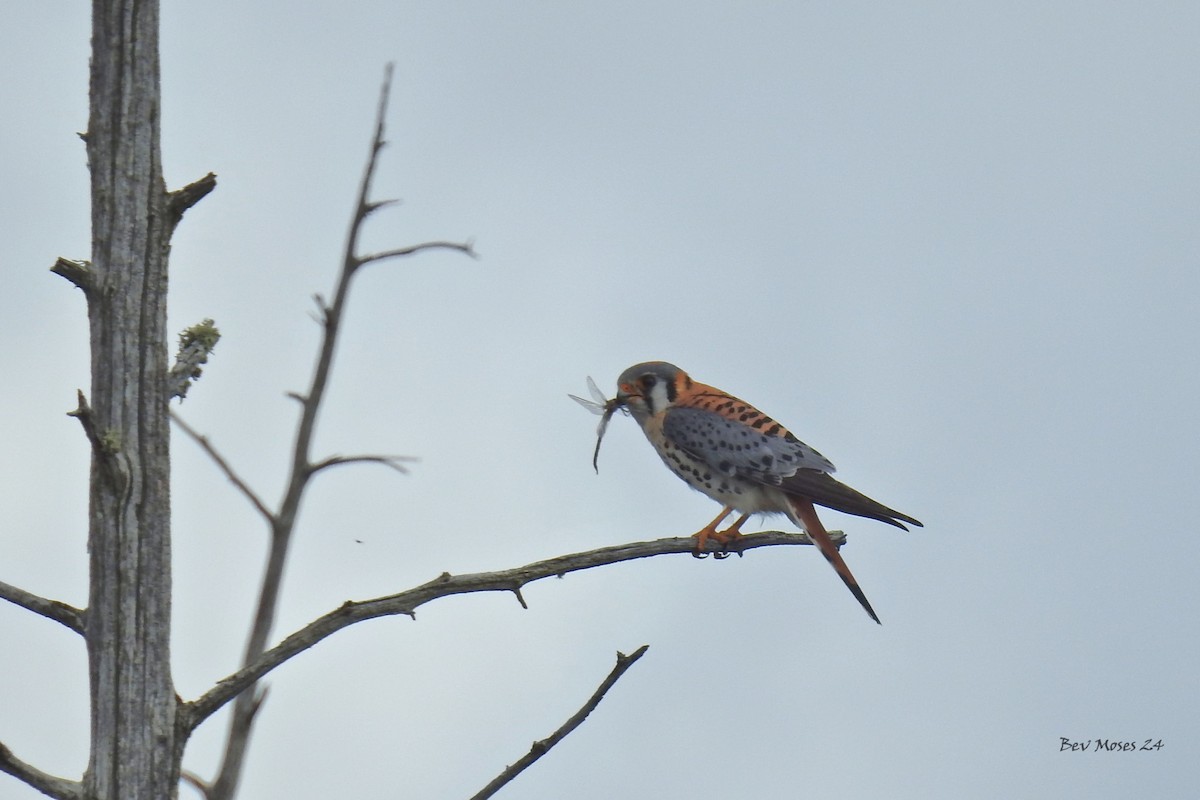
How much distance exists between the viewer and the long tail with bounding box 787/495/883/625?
19.1ft

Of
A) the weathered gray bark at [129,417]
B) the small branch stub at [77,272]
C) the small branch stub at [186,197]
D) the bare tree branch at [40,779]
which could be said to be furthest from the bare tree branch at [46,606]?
the small branch stub at [186,197]

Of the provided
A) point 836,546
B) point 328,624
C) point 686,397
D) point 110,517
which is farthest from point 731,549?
point 110,517

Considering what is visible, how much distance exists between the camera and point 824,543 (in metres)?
6.07

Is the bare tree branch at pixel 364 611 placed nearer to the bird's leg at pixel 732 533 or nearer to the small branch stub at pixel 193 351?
the small branch stub at pixel 193 351

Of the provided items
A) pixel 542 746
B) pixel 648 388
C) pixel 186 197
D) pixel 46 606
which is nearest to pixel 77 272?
pixel 186 197

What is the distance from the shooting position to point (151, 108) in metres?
3.31

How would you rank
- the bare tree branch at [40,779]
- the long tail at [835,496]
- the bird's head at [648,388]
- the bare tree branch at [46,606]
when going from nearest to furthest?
the bare tree branch at [40,779] < the bare tree branch at [46,606] < the long tail at [835,496] < the bird's head at [648,388]

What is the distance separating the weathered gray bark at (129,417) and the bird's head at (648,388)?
4.17 m

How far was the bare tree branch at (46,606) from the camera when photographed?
3.27 meters

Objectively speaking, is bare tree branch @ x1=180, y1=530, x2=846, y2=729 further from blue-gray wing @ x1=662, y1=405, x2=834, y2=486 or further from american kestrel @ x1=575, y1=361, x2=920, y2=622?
blue-gray wing @ x1=662, y1=405, x2=834, y2=486

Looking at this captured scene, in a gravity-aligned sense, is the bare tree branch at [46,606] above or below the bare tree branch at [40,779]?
above

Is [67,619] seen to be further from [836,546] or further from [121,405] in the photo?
[836,546]

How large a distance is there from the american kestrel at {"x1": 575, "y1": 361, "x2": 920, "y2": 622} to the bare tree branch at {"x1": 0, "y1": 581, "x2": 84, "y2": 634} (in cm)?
337

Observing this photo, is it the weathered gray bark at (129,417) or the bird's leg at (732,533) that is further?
the bird's leg at (732,533)
